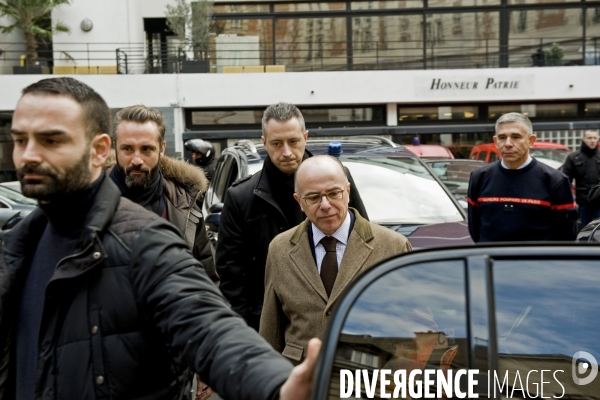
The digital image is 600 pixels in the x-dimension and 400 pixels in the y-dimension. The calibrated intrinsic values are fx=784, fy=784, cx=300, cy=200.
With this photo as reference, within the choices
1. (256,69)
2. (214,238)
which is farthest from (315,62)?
(214,238)

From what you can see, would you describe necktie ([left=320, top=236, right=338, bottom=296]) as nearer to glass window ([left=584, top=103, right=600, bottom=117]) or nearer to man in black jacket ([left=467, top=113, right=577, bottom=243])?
man in black jacket ([left=467, top=113, right=577, bottom=243])

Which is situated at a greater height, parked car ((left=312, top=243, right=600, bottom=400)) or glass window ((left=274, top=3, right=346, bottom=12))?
glass window ((left=274, top=3, right=346, bottom=12))

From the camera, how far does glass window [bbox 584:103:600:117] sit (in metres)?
27.5

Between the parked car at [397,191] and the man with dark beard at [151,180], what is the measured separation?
1738 mm

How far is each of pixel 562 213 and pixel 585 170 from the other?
7256 millimetres

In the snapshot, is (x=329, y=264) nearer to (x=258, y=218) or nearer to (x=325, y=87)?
(x=258, y=218)

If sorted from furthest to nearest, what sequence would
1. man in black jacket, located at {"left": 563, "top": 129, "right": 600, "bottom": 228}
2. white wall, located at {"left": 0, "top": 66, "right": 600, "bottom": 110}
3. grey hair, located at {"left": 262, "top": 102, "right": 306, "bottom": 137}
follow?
1. white wall, located at {"left": 0, "top": 66, "right": 600, "bottom": 110}
2. man in black jacket, located at {"left": 563, "top": 129, "right": 600, "bottom": 228}
3. grey hair, located at {"left": 262, "top": 102, "right": 306, "bottom": 137}

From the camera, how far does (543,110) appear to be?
1086 inches

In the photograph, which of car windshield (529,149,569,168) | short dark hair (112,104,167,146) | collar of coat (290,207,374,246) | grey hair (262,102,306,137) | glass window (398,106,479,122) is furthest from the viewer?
glass window (398,106,479,122)

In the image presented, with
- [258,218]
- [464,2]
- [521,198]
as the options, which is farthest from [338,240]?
[464,2]

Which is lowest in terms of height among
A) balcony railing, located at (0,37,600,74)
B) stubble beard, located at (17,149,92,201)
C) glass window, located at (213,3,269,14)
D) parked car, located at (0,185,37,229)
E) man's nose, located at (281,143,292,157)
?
parked car, located at (0,185,37,229)

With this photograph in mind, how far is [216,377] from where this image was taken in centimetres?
191

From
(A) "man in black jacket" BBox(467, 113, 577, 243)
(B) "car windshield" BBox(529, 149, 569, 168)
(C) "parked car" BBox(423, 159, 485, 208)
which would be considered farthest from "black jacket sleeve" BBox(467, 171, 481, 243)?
(B) "car windshield" BBox(529, 149, 569, 168)

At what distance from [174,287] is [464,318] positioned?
0.76m
